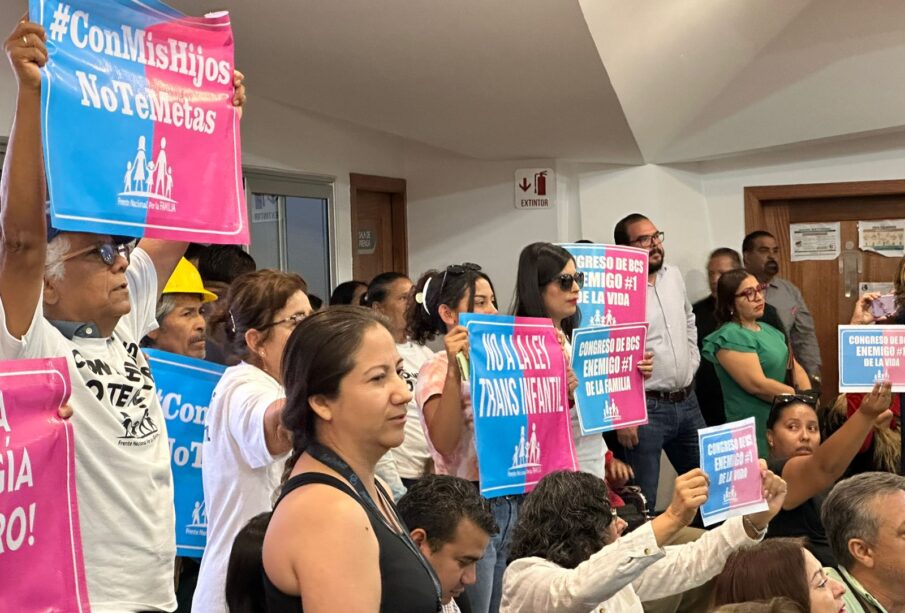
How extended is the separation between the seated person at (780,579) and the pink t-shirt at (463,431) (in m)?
0.92

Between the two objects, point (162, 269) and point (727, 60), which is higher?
point (727, 60)

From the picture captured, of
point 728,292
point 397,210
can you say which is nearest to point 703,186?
point 397,210

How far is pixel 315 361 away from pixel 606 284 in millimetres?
2394

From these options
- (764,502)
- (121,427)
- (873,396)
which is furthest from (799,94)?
(121,427)

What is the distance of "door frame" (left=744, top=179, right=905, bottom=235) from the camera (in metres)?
6.70

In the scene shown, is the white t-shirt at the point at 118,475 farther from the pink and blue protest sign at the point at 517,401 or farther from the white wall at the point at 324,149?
the white wall at the point at 324,149

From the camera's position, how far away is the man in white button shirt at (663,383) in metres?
4.72

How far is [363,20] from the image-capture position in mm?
3963

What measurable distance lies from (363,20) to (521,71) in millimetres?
987

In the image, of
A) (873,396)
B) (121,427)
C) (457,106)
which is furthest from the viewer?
(457,106)

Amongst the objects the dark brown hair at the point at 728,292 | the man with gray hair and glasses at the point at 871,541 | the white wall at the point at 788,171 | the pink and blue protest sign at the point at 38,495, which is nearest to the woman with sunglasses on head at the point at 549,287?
the man with gray hair and glasses at the point at 871,541

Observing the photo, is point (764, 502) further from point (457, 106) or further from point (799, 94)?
point (799, 94)

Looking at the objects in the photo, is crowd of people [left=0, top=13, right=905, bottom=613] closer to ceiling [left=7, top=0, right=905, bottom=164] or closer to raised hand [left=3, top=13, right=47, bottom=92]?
raised hand [left=3, top=13, right=47, bottom=92]

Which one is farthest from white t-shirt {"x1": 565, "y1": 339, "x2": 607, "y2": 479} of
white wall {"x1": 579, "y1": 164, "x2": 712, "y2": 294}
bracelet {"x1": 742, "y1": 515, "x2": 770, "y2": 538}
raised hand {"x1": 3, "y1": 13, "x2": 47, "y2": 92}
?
white wall {"x1": 579, "y1": 164, "x2": 712, "y2": 294}
